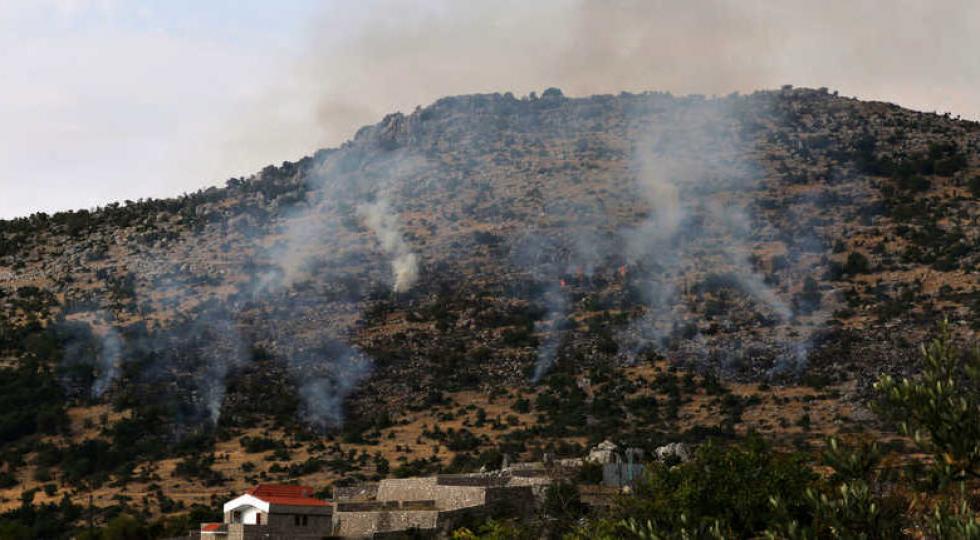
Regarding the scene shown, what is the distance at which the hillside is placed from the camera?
89250 mm

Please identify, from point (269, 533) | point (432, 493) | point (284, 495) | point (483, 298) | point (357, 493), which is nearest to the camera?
point (269, 533)

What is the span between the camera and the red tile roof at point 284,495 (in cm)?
5950

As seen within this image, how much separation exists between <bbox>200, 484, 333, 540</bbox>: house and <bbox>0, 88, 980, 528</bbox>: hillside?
18.3 meters

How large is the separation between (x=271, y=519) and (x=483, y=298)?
55.0 meters

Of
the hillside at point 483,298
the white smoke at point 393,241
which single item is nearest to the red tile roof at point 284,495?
the hillside at point 483,298

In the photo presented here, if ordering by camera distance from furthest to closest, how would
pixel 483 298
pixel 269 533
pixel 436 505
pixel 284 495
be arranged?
1. pixel 483 298
2. pixel 436 505
3. pixel 284 495
4. pixel 269 533

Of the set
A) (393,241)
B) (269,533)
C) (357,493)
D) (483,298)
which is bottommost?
(269,533)

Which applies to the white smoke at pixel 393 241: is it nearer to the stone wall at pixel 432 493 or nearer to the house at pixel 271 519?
the stone wall at pixel 432 493

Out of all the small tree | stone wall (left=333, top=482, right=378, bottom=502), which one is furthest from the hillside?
the small tree

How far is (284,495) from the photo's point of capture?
61.2 metres

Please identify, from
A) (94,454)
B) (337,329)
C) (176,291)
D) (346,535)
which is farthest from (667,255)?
(346,535)

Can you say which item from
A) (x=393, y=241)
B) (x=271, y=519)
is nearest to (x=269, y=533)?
(x=271, y=519)

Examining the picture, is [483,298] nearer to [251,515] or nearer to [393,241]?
[393,241]

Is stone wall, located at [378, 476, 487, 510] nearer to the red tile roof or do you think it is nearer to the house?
the red tile roof
